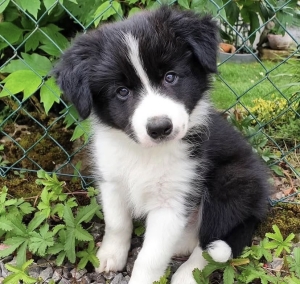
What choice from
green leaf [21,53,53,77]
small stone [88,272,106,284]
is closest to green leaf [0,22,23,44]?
green leaf [21,53,53,77]

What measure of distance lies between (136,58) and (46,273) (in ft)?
4.56

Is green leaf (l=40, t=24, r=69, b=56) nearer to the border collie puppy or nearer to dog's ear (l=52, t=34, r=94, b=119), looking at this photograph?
the border collie puppy

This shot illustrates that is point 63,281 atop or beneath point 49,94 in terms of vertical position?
beneath

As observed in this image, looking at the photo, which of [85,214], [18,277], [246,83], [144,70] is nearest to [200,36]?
[144,70]

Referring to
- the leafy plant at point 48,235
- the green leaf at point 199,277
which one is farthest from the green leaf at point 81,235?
the green leaf at point 199,277

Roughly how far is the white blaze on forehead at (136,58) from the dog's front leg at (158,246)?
760mm

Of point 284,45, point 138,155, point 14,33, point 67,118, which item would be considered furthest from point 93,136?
point 284,45

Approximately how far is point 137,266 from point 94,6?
1.78 m

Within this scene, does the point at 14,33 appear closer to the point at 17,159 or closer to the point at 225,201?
the point at 17,159

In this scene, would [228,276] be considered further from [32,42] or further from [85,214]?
[32,42]

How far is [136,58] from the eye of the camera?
93.5 inches

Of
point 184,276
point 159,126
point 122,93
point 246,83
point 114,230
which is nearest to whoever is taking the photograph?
point 159,126

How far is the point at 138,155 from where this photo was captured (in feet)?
9.23

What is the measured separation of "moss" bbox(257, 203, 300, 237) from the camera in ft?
10.6
